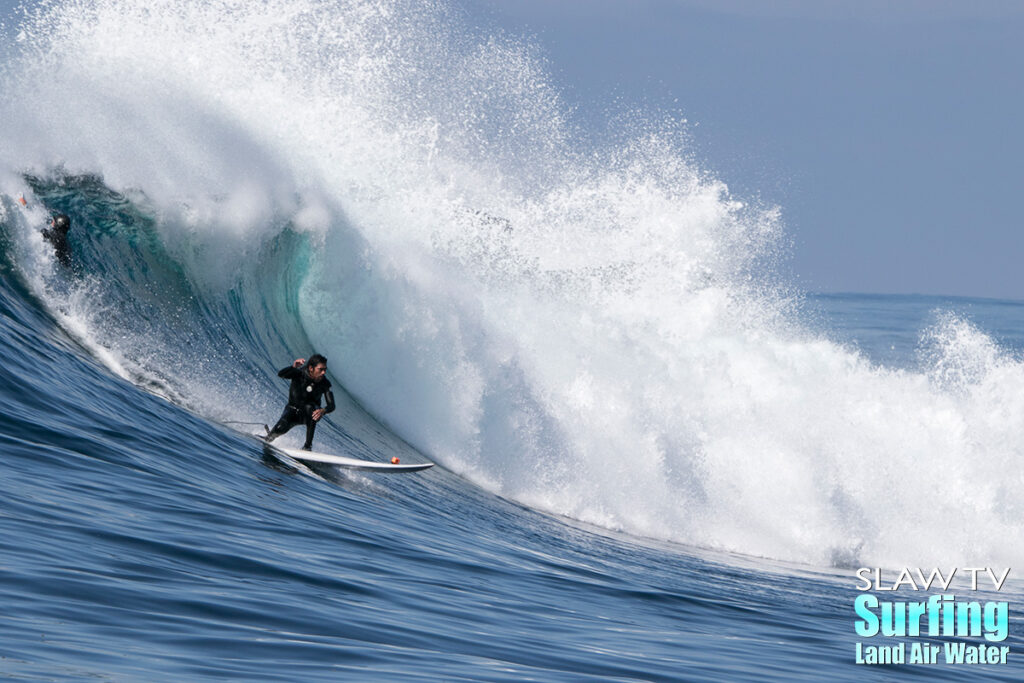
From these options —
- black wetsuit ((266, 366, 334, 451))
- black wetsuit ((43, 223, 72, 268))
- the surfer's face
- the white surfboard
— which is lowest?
the white surfboard

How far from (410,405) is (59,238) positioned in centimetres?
448

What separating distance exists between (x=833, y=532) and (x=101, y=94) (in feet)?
34.6

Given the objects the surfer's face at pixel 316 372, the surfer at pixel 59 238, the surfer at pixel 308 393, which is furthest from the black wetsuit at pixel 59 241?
the surfer's face at pixel 316 372

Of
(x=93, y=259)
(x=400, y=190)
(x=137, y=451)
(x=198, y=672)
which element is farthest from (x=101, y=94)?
(x=198, y=672)

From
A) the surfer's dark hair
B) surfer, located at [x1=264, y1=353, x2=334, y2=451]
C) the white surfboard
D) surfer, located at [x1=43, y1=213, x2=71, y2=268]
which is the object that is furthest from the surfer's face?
the surfer's dark hair

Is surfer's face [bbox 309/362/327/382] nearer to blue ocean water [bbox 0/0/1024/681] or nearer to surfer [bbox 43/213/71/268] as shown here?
blue ocean water [bbox 0/0/1024/681]

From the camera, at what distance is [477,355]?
1579 cm

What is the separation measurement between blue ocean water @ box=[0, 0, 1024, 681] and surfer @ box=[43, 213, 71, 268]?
5.5 inches

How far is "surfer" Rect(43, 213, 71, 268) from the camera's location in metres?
13.8

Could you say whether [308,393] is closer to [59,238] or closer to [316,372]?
[316,372]

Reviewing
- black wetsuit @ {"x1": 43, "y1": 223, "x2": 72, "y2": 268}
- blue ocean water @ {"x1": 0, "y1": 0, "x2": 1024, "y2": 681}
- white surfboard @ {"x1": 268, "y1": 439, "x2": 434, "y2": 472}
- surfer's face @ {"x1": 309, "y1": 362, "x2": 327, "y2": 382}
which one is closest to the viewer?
blue ocean water @ {"x1": 0, "y1": 0, "x2": 1024, "y2": 681}

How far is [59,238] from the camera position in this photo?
1385cm

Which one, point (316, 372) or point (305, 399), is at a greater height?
point (316, 372)

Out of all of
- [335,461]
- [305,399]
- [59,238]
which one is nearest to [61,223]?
[59,238]
